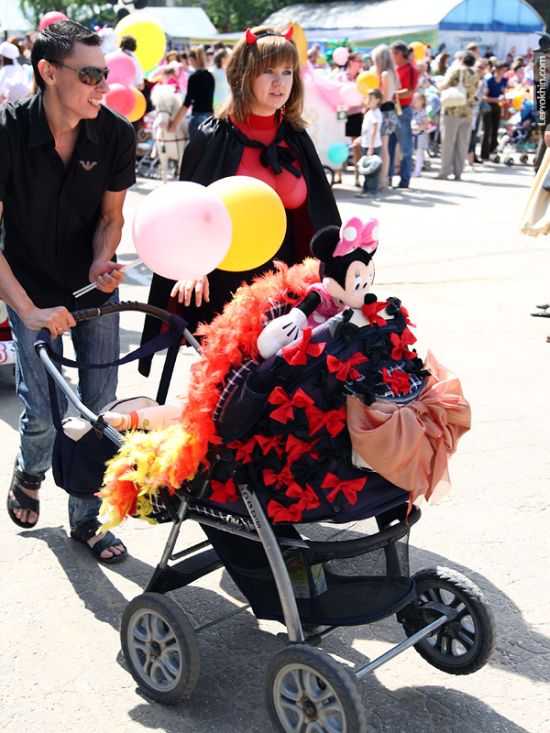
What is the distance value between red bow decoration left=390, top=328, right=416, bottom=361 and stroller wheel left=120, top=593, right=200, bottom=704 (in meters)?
0.99

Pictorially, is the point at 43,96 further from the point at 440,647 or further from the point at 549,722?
the point at 549,722

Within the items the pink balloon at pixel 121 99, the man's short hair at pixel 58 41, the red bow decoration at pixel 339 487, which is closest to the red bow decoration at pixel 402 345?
the red bow decoration at pixel 339 487

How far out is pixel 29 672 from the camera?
3027 millimetres

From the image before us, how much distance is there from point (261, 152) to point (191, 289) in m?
0.67

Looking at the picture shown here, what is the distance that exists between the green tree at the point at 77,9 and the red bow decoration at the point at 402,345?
42.5 meters

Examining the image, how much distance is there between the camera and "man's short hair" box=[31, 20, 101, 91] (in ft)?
10.4

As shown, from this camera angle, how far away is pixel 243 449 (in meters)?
2.55

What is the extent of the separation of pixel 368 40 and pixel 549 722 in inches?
1262

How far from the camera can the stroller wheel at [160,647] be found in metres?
2.75

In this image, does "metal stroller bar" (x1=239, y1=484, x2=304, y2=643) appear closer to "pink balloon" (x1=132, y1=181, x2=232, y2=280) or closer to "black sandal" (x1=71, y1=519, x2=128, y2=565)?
"pink balloon" (x1=132, y1=181, x2=232, y2=280)

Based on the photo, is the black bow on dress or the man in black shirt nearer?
the man in black shirt

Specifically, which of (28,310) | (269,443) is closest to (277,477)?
(269,443)

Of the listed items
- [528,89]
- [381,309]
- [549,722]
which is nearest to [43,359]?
[381,309]

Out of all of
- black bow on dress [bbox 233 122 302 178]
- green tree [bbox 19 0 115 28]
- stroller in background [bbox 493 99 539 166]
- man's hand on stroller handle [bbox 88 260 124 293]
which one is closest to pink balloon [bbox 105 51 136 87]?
black bow on dress [bbox 233 122 302 178]
